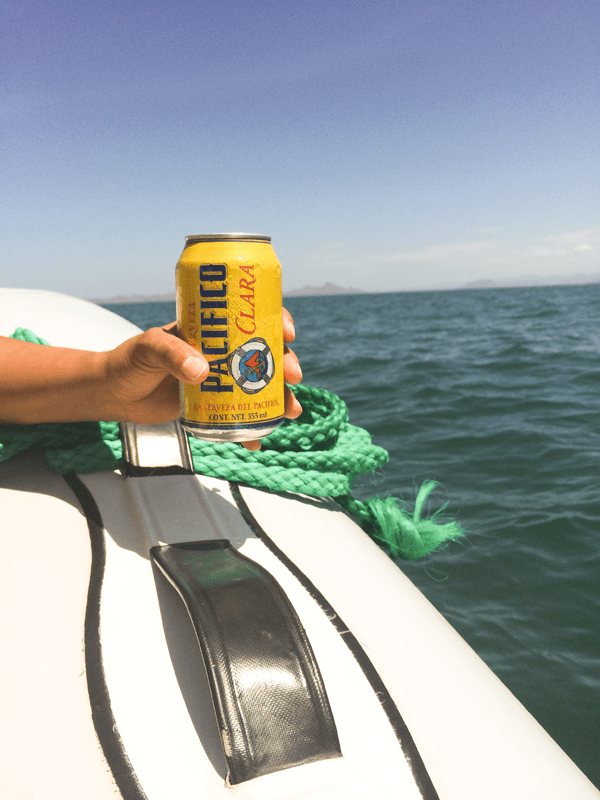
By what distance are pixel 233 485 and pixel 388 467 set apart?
2133 mm

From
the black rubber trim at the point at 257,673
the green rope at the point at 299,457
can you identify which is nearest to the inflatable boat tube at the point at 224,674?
the black rubber trim at the point at 257,673

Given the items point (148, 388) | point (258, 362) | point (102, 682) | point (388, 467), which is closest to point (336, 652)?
point (102, 682)

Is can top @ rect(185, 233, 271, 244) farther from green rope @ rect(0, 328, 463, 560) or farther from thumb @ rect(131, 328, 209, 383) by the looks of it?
green rope @ rect(0, 328, 463, 560)

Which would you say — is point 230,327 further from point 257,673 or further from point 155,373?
point 257,673

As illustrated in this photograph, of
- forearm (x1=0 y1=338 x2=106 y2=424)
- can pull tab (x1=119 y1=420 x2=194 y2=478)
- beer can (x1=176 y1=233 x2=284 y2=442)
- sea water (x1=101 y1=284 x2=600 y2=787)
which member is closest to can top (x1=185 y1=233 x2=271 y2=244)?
beer can (x1=176 y1=233 x2=284 y2=442)

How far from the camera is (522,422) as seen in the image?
4.01 meters

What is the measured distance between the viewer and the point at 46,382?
1138 millimetres

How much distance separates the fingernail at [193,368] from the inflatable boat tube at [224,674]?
0.29 meters

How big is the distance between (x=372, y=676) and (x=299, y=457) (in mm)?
597

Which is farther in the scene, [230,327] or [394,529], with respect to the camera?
[394,529]

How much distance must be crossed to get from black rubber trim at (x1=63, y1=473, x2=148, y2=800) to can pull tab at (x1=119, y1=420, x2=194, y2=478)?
18 cm

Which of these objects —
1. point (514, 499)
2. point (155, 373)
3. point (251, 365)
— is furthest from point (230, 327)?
point (514, 499)

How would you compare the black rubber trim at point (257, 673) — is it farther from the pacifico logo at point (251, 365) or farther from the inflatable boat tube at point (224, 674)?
the pacifico logo at point (251, 365)

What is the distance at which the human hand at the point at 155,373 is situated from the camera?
90 centimetres
